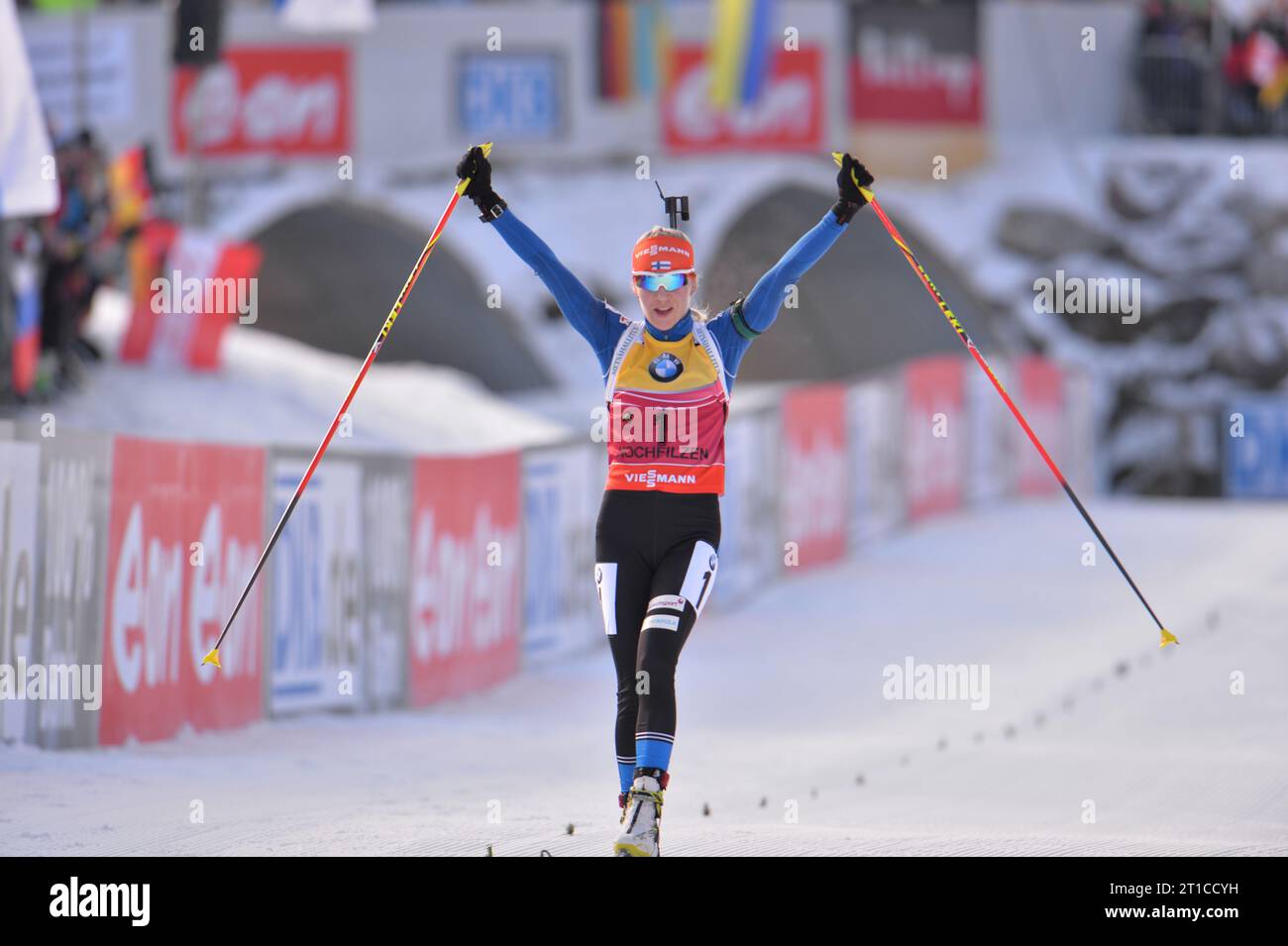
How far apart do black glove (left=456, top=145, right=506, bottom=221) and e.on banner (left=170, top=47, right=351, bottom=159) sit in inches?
865

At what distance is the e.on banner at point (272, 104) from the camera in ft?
89.4

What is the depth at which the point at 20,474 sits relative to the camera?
7652 millimetres

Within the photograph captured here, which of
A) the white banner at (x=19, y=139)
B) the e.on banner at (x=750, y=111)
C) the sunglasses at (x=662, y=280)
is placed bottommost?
the sunglasses at (x=662, y=280)

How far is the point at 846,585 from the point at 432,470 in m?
6.47

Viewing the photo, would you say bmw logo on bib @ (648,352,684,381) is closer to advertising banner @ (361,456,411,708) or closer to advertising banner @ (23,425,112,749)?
advertising banner @ (23,425,112,749)

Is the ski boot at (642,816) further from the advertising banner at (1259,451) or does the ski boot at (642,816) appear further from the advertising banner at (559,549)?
the advertising banner at (1259,451)

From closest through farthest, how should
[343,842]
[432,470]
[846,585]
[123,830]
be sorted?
[343,842] < [123,830] < [432,470] < [846,585]

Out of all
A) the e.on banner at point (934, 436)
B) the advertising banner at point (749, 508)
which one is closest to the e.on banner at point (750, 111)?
the e.on banner at point (934, 436)

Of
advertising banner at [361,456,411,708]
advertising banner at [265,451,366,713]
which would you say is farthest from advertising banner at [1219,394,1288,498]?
advertising banner at [265,451,366,713]

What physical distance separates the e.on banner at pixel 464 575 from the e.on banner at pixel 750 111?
53.9ft

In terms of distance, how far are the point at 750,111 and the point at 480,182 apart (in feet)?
73.3

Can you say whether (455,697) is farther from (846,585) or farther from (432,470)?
(846,585)

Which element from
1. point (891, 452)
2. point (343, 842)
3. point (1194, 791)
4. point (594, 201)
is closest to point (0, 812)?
point (343, 842)

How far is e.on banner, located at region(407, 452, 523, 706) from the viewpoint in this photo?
1091 centimetres
